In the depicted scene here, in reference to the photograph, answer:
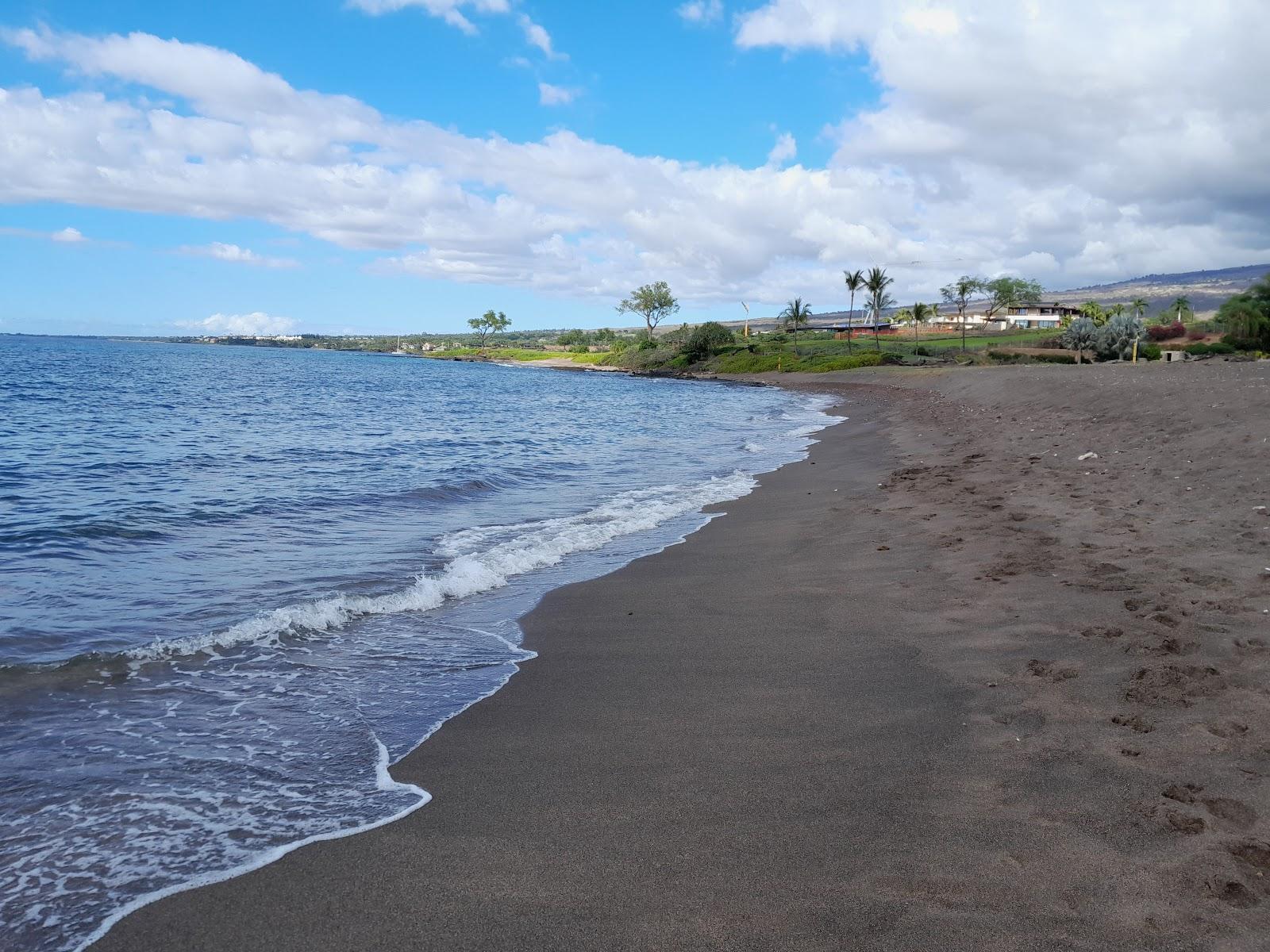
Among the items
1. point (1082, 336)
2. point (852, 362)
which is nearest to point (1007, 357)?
point (1082, 336)

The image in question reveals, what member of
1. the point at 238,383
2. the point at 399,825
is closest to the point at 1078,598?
the point at 399,825

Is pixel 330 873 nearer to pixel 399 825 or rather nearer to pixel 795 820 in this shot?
pixel 399 825

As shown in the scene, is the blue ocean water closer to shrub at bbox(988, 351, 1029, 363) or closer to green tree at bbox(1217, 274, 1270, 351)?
green tree at bbox(1217, 274, 1270, 351)

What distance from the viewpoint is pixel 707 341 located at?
105562mm

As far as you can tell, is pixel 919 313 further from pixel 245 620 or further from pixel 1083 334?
pixel 245 620

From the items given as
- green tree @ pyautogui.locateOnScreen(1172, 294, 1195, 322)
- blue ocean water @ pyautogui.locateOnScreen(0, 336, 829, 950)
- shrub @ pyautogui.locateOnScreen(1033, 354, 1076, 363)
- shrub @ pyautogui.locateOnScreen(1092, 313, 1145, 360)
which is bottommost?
blue ocean water @ pyautogui.locateOnScreen(0, 336, 829, 950)

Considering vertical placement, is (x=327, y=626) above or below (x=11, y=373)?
below

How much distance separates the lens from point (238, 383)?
6253 centimetres

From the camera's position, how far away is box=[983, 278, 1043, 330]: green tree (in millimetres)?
123562

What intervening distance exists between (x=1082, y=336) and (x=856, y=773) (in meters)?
67.5

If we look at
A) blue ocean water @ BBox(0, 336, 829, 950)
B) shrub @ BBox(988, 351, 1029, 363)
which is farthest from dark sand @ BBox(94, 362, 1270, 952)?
shrub @ BBox(988, 351, 1029, 363)

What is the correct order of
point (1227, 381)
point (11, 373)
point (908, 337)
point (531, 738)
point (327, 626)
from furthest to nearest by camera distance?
point (908, 337) → point (11, 373) → point (1227, 381) → point (327, 626) → point (531, 738)

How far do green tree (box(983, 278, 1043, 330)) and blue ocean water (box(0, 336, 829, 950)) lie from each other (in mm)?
116311

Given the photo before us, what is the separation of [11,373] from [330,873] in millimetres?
71536
